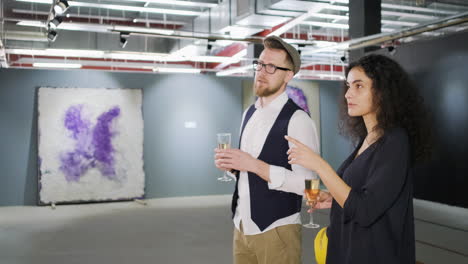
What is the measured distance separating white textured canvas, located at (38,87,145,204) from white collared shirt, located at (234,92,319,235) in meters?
7.51

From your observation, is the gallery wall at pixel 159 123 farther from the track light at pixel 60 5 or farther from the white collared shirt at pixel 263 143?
the white collared shirt at pixel 263 143

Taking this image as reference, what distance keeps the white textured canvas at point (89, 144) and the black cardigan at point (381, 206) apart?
26.7 ft

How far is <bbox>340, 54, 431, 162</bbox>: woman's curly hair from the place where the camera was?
1.69 meters

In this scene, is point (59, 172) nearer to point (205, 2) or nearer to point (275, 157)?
point (205, 2)

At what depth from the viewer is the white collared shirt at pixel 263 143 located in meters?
1.97

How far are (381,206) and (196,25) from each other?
389 inches

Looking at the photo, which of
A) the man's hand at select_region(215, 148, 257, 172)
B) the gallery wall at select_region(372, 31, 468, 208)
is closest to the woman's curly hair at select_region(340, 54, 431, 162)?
the man's hand at select_region(215, 148, 257, 172)

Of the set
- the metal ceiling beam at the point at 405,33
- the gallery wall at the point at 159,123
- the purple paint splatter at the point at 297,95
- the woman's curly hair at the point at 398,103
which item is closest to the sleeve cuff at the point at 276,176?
the woman's curly hair at the point at 398,103

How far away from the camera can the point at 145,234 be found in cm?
647

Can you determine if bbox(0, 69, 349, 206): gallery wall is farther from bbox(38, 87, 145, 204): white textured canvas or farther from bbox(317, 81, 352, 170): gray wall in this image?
bbox(317, 81, 352, 170): gray wall

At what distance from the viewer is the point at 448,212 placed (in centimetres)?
782

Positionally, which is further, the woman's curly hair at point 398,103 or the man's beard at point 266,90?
the man's beard at point 266,90

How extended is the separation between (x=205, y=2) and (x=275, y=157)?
8195 mm

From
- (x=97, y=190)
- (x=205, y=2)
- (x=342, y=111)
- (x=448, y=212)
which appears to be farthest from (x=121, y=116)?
(x=342, y=111)
